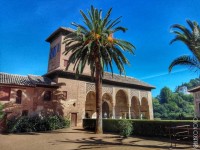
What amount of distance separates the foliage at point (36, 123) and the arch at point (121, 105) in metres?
13.3

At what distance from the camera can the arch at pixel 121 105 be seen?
119 feet

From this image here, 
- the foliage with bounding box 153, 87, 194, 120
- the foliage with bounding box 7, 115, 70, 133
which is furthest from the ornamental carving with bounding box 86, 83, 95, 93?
the foliage with bounding box 153, 87, 194, 120

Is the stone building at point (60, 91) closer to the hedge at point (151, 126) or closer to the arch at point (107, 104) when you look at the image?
the arch at point (107, 104)

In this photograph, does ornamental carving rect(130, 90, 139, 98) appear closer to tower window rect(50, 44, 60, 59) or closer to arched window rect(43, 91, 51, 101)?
tower window rect(50, 44, 60, 59)

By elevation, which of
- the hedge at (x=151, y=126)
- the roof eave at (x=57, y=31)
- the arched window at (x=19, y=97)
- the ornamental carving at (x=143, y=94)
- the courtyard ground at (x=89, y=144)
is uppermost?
the roof eave at (x=57, y=31)

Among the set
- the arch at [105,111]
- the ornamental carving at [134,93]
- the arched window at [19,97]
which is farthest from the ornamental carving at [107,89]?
the arched window at [19,97]

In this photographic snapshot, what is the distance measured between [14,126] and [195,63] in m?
18.6

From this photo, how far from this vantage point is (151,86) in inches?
1531

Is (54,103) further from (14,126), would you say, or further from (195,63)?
(195,63)

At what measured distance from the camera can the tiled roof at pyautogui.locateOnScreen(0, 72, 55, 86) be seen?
23.6 metres

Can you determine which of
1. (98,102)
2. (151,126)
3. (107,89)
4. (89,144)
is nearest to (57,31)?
(107,89)

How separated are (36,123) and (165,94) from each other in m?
89.4

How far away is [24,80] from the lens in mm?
25438

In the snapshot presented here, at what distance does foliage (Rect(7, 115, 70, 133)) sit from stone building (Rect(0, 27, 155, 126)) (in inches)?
72.5
